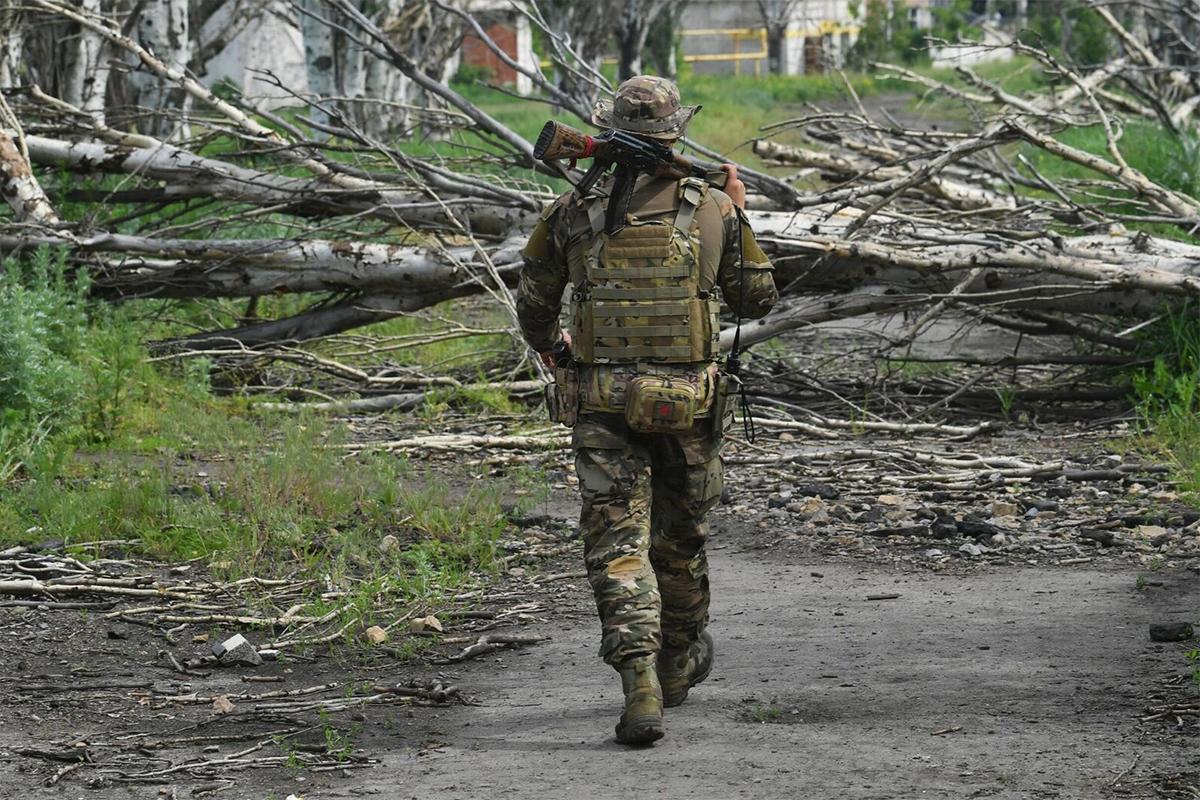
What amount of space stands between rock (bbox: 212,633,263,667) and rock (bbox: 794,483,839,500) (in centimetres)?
293

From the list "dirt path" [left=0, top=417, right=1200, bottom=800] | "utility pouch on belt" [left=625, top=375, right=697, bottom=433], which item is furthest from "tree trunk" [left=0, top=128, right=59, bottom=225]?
"utility pouch on belt" [left=625, top=375, right=697, bottom=433]

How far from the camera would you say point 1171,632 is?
5.17 m

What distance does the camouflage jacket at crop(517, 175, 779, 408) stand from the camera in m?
4.66

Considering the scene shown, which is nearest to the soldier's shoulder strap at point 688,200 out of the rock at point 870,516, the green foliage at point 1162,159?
the rock at point 870,516

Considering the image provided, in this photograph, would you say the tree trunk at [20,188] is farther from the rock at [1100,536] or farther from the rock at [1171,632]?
the rock at [1171,632]

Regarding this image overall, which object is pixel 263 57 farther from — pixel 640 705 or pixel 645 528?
pixel 640 705

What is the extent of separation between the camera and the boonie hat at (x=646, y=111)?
4625 millimetres

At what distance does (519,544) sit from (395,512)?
580mm

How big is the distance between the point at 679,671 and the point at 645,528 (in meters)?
0.47

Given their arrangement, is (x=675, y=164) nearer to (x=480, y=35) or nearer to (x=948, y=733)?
(x=948, y=733)

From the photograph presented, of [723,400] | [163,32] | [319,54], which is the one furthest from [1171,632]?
[319,54]

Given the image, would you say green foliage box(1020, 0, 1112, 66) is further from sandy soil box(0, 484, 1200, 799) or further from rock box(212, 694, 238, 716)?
rock box(212, 694, 238, 716)

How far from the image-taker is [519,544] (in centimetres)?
689

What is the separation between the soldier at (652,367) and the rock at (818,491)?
2686 millimetres
